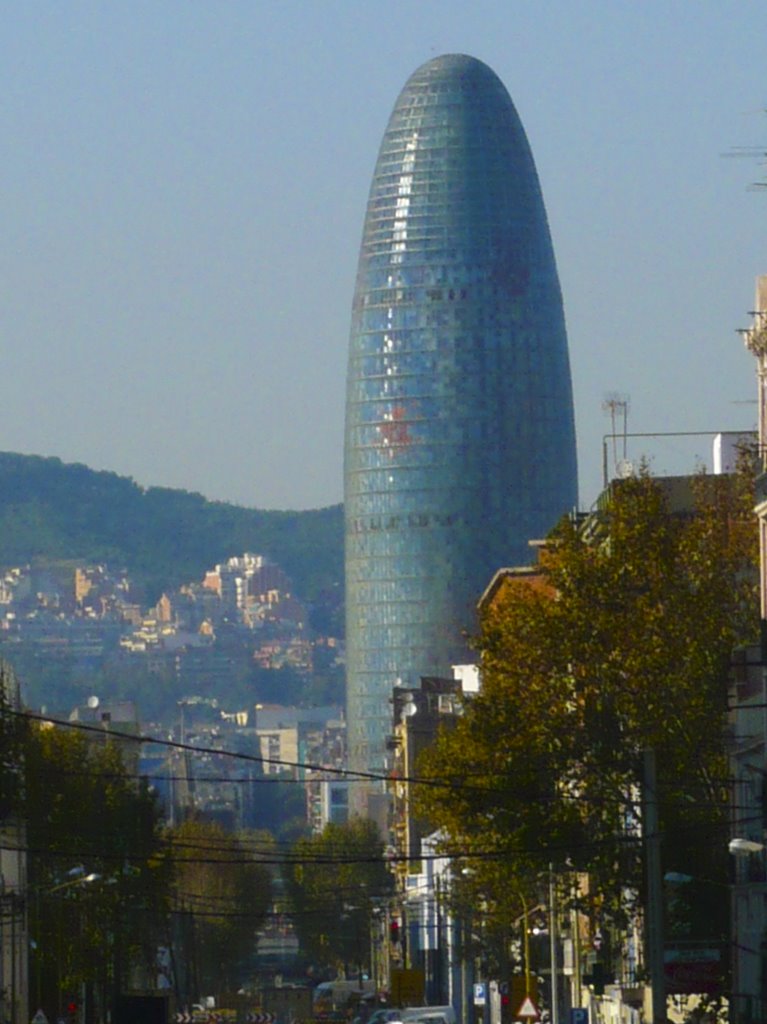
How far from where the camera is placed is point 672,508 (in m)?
104

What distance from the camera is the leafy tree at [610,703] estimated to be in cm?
7588

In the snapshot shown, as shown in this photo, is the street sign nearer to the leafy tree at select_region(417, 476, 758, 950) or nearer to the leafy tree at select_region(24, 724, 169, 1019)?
the leafy tree at select_region(417, 476, 758, 950)

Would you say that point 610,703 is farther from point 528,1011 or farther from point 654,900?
point 654,900

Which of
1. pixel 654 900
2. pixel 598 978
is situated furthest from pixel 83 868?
pixel 654 900

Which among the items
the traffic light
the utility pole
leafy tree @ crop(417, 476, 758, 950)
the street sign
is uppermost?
leafy tree @ crop(417, 476, 758, 950)

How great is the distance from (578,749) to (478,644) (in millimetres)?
4767

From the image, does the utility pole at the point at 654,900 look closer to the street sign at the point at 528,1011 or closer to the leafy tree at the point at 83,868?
the street sign at the point at 528,1011

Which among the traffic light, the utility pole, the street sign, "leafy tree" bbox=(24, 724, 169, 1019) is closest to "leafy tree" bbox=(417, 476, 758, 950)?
the traffic light

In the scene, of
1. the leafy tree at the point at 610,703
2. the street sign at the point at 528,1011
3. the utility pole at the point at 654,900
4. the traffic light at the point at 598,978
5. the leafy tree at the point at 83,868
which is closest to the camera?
Result: the utility pole at the point at 654,900

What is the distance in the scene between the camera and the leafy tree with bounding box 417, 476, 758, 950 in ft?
249

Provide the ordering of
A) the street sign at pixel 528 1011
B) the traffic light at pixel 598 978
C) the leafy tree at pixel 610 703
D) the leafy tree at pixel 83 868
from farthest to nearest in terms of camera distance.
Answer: the leafy tree at pixel 83 868
the street sign at pixel 528 1011
the leafy tree at pixel 610 703
the traffic light at pixel 598 978

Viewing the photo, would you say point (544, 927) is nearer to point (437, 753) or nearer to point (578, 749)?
point (437, 753)

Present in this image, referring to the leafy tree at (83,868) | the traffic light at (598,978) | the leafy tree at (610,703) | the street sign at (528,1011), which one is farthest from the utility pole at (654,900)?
the leafy tree at (83,868)

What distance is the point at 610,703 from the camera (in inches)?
3017
